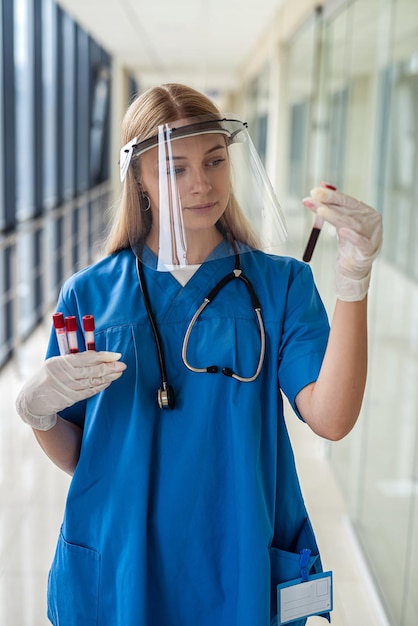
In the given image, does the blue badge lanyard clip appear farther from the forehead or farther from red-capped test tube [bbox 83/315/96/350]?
the forehead

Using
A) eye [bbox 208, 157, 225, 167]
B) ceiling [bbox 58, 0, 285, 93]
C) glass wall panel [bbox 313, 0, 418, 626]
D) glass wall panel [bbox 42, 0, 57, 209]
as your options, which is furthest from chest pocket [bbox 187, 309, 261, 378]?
glass wall panel [bbox 42, 0, 57, 209]

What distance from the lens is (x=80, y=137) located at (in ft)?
25.7

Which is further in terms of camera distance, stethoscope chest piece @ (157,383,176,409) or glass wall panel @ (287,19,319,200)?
glass wall panel @ (287,19,319,200)

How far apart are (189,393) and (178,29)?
6.30m

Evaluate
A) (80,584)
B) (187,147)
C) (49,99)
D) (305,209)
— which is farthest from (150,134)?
(49,99)

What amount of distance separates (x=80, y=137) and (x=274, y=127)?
9.32 feet

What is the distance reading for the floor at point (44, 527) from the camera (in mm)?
2074

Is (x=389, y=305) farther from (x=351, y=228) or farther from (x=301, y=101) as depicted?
(x=301, y=101)

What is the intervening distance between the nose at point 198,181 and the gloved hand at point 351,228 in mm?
168

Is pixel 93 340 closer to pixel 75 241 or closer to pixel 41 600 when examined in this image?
pixel 41 600

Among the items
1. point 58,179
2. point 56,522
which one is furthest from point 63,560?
point 58,179

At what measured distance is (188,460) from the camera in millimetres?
1026

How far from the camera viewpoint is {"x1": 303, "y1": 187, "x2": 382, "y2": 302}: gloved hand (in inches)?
34.1

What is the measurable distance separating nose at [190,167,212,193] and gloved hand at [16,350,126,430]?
0.83 feet
